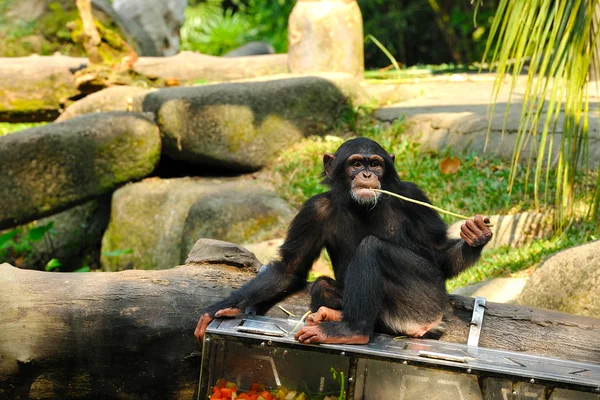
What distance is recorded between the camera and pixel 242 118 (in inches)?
380

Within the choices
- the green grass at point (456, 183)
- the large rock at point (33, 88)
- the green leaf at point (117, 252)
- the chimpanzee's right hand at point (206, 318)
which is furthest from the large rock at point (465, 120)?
the large rock at point (33, 88)

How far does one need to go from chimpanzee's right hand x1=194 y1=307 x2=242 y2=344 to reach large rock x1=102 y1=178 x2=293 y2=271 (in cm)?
389

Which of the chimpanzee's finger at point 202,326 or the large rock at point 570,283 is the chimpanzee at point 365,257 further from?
the large rock at point 570,283

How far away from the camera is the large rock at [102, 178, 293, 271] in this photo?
857 centimetres

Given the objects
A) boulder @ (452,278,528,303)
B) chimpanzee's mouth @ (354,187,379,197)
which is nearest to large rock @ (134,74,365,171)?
boulder @ (452,278,528,303)

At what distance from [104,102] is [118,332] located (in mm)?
7320

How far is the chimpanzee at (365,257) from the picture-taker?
14.0 ft

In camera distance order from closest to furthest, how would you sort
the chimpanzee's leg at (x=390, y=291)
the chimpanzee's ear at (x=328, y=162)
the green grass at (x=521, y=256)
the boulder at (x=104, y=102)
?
1. the chimpanzee's leg at (x=390, y=291)
2. the chimpanzee's ear at (x=328, y=162)
3. the green grass at (x=521, y=256)
4. the boulder at (x=104, y=102)

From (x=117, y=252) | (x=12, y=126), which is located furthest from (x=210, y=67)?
(x=117, y=252)

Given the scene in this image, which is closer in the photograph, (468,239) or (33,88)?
(468,239)

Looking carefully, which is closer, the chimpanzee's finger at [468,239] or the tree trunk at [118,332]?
the chimpanzee's finger at [468,239]

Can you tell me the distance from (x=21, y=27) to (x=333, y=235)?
13.2 m

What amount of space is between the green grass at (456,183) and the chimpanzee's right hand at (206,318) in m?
2.78

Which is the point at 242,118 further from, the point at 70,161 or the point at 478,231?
the point at 478,231
